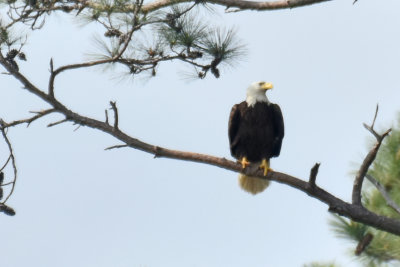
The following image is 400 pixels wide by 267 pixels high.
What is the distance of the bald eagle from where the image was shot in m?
5.97

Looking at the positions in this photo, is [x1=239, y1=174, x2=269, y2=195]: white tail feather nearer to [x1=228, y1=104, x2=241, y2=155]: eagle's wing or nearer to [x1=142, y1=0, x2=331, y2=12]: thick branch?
[x1=228, y1=104, x2=241, y2=155]: eagle's wing

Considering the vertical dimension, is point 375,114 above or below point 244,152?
below

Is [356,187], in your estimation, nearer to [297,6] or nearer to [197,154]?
[197,154]

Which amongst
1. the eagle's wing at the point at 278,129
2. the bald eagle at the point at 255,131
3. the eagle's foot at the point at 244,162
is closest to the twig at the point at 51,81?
the eagle's foot at the point at 244,162

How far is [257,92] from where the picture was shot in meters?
6.20

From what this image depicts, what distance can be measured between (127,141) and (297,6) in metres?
1.41

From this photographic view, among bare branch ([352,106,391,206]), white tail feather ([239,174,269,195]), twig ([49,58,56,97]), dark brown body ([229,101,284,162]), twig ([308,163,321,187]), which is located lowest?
twig ([308,163,321,187])

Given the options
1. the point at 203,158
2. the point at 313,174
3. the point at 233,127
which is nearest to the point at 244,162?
the point at 233,127

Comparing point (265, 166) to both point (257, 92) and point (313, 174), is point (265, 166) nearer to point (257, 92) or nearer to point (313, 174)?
point (257, 92)

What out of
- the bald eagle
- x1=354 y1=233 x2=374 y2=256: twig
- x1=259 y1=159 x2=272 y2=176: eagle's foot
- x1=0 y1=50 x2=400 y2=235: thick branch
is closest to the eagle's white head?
the bald eagle

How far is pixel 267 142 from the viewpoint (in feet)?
19.6

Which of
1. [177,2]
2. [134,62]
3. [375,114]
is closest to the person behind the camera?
[375,114]

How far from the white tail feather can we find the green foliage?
524 millimetres

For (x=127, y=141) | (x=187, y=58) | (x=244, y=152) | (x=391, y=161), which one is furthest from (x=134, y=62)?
(x=391, y=161)
